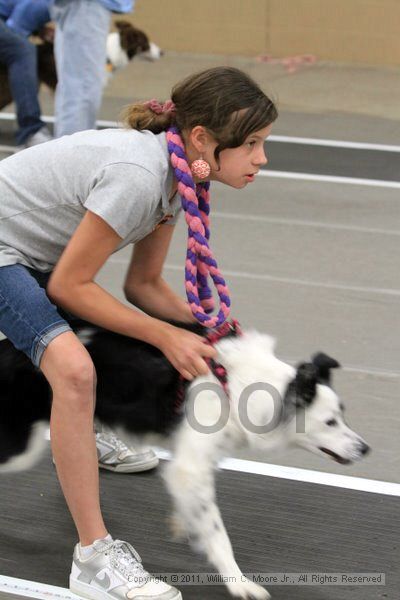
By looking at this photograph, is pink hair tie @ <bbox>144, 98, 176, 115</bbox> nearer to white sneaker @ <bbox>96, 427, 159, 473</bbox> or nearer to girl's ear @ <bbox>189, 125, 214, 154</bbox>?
girl's ear @ <bbox>189, 125, 214, 154</bbox>

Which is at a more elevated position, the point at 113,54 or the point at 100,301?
the point at 100,301

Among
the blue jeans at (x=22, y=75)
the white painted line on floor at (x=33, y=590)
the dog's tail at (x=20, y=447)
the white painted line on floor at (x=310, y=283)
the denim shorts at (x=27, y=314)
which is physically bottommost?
the white painted line on floor at (x=310, y=283)

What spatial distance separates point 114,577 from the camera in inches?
117

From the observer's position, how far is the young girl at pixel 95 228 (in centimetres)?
285

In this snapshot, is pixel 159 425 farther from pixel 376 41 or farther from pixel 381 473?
pixel 376 41

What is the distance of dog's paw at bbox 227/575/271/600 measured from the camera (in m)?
2.91

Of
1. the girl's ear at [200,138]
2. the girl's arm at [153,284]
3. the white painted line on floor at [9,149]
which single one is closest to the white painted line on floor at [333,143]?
the white painted line on floor at [9,149]

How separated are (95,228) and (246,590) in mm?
1078

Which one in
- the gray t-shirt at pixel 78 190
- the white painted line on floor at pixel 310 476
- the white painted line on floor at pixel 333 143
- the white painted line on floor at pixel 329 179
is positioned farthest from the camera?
the white painted line on floor at pixel 333 143

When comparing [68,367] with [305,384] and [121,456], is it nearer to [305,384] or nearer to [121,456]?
[305,384]

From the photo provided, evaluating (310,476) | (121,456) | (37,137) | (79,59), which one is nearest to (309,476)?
(310,476)

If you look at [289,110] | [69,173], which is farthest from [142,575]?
[289,110]

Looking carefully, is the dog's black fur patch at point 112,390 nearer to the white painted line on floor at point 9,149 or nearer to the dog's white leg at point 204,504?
the dog's white leg at point 204,504

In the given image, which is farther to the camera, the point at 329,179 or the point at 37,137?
the point at 37,137
